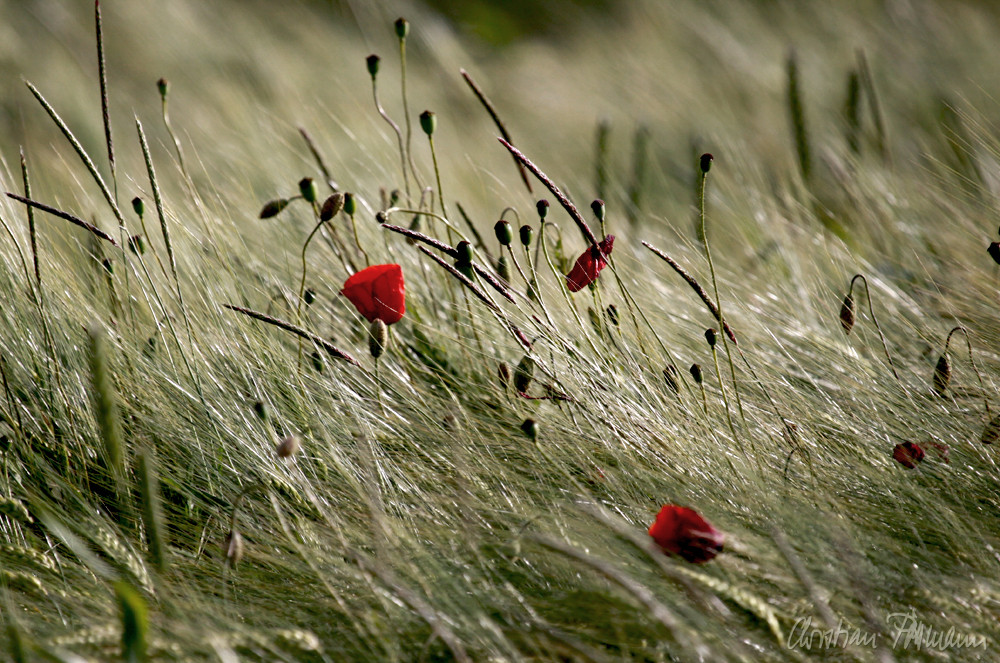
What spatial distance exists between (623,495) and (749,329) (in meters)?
0.33

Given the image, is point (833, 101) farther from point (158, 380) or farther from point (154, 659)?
point (154, 659)

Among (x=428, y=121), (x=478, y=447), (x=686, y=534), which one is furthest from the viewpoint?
(x=428, y=121)

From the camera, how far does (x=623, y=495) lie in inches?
29.5

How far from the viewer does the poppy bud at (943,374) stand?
785 millimetres

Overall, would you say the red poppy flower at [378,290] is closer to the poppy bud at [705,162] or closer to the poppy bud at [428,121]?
the poppy bud at [428,121]

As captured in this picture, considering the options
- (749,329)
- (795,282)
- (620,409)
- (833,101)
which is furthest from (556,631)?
(833,101)

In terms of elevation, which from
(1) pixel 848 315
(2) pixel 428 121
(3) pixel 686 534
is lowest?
(3) pixel 686 534

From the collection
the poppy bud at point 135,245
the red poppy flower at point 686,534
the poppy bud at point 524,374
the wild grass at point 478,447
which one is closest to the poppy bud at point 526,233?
the wild grass at point 478,447

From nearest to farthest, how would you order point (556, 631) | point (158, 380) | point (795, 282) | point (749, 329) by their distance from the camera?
point (556, 631)
point (158, 380)
point (749, 329)
point (795, 282)

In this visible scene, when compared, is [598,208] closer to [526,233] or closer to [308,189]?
[526,233]

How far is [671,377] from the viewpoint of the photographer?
2.74 feet

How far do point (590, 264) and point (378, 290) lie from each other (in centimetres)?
21

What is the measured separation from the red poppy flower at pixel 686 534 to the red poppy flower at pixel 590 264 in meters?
0.27

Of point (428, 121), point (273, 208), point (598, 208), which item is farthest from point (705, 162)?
point (273, 208)
